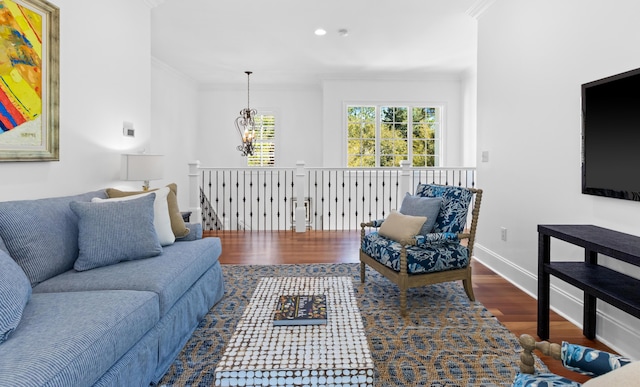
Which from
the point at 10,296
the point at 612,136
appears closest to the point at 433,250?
the point at 612,136

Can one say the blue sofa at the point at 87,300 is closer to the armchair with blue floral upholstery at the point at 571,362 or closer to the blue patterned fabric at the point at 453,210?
the armchair with blue floral upholstery at the point at 571,362

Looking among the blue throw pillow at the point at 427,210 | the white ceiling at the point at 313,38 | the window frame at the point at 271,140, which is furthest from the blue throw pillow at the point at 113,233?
the window frame at the point at 271,140

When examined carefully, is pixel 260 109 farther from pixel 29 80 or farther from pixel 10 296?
pixel 10 296

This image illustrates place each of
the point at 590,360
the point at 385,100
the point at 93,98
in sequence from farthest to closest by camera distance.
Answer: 1. the point at 385,100
2. the point at 93,98
3. the point at 590,360

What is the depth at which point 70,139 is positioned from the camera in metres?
2.90

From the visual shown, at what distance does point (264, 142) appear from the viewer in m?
8.24

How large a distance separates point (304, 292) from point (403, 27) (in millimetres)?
4065

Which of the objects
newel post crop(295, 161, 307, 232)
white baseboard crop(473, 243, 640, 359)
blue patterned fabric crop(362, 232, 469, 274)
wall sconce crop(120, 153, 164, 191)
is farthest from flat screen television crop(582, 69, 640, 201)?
newel post crop(295, 161, 307, 232)

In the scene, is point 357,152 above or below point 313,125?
below

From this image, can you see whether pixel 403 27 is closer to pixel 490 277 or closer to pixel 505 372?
pixel 490 277

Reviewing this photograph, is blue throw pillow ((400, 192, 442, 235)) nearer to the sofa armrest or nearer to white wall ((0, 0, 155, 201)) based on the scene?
the sofa armrest

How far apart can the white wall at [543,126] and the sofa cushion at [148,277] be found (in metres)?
2.71

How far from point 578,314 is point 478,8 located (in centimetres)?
336

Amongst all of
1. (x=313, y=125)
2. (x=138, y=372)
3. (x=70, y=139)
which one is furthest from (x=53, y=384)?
(x=313, y=125)
